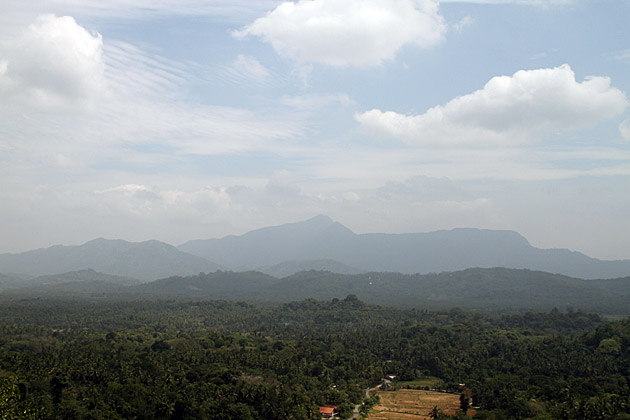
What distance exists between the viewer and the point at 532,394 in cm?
6544

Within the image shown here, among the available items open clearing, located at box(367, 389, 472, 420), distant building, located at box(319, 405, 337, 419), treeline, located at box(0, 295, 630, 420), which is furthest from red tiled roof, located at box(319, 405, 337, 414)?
open clearing, located at box(367, 389, 472, 420)

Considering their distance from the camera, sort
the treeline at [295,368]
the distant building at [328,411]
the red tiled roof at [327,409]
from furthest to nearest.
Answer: the red tiled roof at [327,409] → the distant building at [328,411] → the treeline at [295,368]

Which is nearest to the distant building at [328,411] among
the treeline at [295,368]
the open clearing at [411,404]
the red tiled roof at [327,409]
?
the red tiled roof at [327,409]

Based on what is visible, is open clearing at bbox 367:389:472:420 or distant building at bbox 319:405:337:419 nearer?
distant building at bbox 319:405:337:419

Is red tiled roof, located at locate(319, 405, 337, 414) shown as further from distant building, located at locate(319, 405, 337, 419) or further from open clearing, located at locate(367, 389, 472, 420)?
open clearing, located at locate(367, 389, 472, 420)

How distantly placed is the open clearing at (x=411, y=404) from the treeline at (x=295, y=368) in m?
3.36

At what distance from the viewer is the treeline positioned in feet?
186

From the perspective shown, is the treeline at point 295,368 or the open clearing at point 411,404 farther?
the open clearing at point 411,404

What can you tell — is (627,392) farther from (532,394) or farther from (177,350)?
(177,350)

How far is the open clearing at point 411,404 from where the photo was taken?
63438mm

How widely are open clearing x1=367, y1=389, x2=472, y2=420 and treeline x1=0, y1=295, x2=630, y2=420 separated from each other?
3.36 metres

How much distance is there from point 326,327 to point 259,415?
81.2 metres

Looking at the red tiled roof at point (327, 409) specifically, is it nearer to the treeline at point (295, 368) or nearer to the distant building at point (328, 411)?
the distant building at point (328, 411)

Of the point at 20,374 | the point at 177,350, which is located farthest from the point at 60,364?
the point at 177,350
